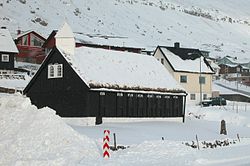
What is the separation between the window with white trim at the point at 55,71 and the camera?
1557 inches

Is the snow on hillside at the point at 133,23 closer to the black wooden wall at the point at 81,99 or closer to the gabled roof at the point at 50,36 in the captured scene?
the gabled roof at the point at 50,36

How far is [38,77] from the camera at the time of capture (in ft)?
136

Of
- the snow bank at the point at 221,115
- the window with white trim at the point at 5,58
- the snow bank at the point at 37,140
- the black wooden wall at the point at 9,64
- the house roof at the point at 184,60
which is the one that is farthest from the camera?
the house roof at the point at 184,60

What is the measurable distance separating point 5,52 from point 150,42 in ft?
199

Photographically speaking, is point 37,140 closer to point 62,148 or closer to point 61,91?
point 62,148

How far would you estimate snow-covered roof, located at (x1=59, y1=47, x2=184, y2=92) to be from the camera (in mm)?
38625

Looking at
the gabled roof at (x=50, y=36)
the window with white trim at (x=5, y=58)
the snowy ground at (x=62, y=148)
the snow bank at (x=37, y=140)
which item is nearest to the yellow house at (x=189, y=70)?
the gabled roof at (x=50, y=36)

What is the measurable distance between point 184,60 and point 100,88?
38.9 metres

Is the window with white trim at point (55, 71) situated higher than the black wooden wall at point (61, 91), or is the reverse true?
the window with white trim at point (55, 71)

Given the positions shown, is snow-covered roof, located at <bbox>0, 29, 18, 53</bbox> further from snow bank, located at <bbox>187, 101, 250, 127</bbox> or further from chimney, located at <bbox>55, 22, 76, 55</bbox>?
chimney, located at <bbox>55, 22, 76, 55</bbox>

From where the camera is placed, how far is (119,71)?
4216cm

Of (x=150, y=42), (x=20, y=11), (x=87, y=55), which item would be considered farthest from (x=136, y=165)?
(x=150, y=42)

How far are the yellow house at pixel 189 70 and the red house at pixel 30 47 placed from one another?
2009 centimetres

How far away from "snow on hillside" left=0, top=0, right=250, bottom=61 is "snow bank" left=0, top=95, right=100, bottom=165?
58.7 metres
